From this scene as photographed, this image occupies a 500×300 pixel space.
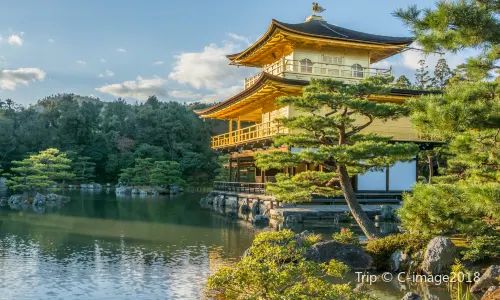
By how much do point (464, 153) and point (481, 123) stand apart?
4.25 feet

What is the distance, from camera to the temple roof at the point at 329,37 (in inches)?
771

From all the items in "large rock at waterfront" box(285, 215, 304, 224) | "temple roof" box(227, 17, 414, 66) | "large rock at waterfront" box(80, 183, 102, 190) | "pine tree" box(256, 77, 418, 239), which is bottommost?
"large rock at waterfront" box(285, 215, 304, 224)

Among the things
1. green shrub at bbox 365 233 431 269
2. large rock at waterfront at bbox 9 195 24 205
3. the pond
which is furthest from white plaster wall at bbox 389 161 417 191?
large rock at waterfront at bbox 9 195 24 205

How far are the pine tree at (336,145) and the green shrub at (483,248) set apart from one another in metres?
2.28

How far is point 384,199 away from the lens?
19.4 m

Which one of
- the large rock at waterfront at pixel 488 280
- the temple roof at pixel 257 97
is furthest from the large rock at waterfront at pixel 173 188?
the large rock at waterfront at pixel 488 280

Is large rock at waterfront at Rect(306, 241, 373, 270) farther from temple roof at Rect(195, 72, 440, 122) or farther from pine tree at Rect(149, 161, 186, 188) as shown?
pine tree at Rect(149, 161, 186, 188)

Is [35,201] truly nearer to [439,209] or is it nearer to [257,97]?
[257,97]

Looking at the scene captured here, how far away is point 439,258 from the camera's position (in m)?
8.41

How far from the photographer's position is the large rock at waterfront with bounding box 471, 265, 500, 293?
7471 mm

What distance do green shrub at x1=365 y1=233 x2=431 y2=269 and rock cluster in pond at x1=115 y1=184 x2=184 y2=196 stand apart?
28.4m

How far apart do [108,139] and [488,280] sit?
44013mm

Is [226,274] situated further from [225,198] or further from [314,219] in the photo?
[225,198]

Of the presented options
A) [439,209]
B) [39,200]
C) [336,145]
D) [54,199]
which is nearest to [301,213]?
[336,145]
